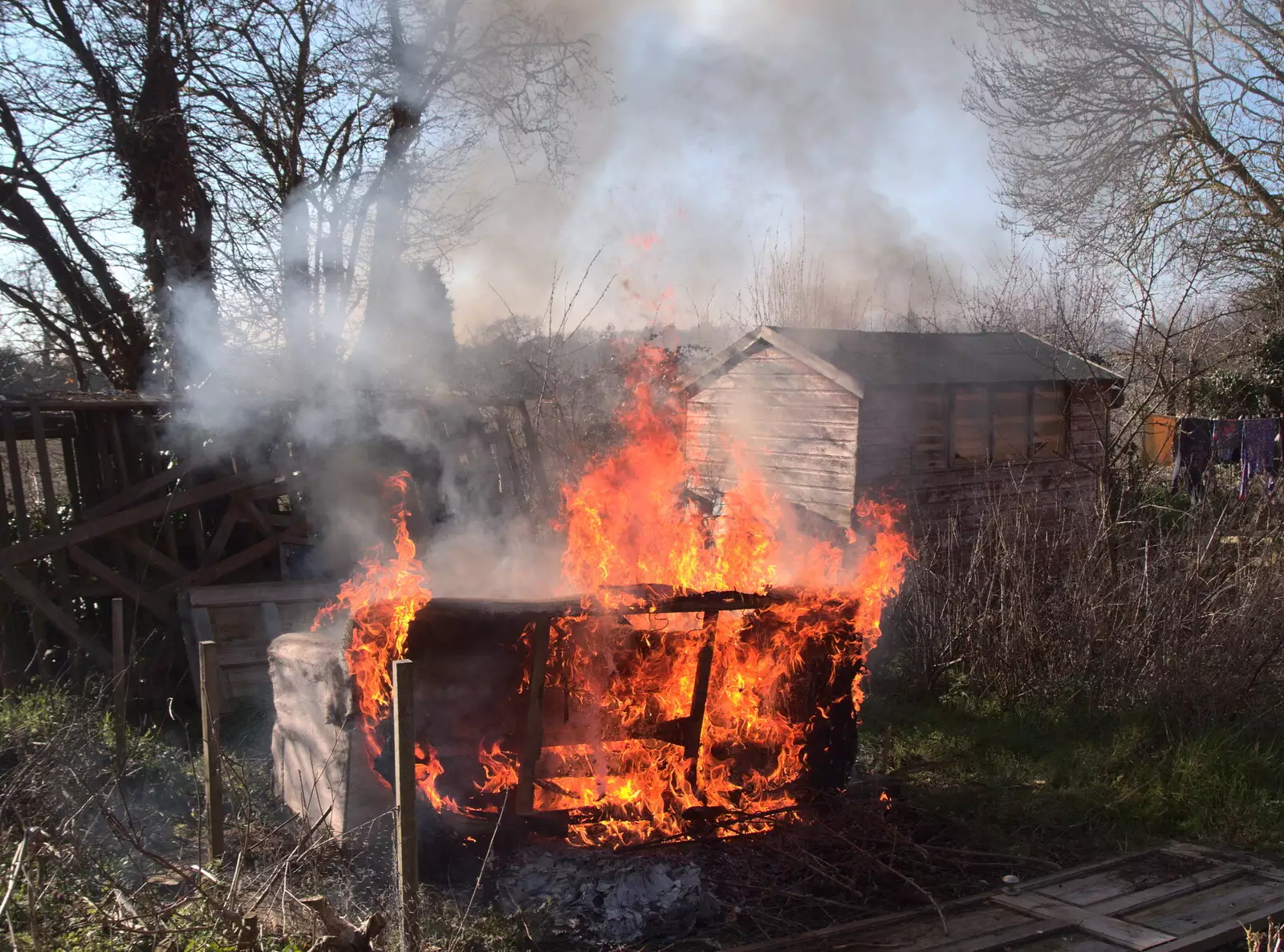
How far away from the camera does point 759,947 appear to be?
422cm

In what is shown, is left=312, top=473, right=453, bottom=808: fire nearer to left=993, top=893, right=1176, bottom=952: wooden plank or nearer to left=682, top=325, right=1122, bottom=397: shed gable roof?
left=993, top=893, right=1176, bottom=952: wooden plank

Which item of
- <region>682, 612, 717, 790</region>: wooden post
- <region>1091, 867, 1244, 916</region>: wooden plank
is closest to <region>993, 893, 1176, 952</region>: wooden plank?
<region>1091, 867, 1244, 916</region>: wooden plank

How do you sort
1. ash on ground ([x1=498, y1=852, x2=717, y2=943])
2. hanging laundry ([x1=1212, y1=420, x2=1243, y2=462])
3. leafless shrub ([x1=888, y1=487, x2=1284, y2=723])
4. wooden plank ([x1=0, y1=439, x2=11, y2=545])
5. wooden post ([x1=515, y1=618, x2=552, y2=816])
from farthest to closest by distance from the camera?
hanging laundry ([x1=1212, y1=420, x2=1243, y2=462]) → wooden plank ([x1=0, y1=439, x2=11, y2=545]) → leafless shrub ([x1=888, y1=487, x2=1284, y2=723]) → wooden post ([x1=515, y1=618, x2=552, y2=816]) → ash on ground ([x1=498, y1=852, x2=717, y2=943])

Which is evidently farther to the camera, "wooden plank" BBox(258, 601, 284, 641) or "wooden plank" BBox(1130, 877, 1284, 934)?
"wooden plank" BBox(258, 601, 284, 641)

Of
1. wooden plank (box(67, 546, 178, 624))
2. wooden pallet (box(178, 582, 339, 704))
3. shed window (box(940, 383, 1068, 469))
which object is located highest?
shed window (box(940, 383, 1068, 469))

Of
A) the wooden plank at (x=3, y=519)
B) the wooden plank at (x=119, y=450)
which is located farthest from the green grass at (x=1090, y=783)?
the wooden plank at (x=3, y=519)

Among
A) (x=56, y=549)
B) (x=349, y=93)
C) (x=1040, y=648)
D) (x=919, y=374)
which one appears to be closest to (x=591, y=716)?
(x=1040, y=648)

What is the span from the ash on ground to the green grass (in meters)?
2.03

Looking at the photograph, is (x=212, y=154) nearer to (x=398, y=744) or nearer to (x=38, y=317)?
(x=38, y=317)

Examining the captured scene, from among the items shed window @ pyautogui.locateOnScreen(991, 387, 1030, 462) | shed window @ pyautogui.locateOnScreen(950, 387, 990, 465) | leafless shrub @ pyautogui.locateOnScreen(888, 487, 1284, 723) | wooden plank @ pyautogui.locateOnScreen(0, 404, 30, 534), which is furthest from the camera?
shed window @ pyautogui.locateOnScreen(991, 387, 1030, 462)

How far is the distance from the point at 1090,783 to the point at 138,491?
8718mm

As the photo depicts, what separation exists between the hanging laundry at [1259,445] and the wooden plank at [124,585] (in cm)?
1573

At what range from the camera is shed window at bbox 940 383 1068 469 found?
10703 mm

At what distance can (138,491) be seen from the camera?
8602mm
